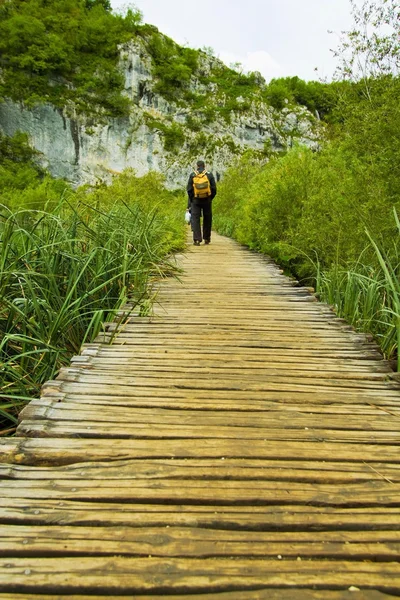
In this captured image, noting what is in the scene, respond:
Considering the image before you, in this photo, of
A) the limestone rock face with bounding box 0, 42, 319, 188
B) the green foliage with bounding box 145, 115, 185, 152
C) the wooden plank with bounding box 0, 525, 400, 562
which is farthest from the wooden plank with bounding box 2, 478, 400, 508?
the green foliage with bounding box 145, 115, 185, 152

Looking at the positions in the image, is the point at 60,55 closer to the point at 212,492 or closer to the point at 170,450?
the point at 170,450

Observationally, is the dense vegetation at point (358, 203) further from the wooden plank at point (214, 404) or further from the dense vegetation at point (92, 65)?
the dense vegetation at point (92, 65)

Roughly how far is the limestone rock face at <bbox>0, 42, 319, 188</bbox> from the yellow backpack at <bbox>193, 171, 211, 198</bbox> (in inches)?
1295

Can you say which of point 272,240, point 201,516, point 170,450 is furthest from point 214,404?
point 272,240

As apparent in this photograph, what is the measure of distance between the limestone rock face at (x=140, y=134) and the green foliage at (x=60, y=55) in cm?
151

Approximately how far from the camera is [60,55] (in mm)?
43531

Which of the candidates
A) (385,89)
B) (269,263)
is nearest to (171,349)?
(385,89)

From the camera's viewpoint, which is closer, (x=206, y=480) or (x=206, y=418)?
(x=206, y=480)

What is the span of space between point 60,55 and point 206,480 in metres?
51.7

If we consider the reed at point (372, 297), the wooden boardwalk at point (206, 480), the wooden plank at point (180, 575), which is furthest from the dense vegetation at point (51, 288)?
the reed at point (372, 297)

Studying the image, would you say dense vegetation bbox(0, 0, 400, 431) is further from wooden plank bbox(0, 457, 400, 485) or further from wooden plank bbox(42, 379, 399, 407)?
wooden plank bbox(0, 457, 400, 485)

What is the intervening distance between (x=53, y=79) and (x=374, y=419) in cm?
5078

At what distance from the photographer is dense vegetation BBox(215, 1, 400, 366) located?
3.72 m

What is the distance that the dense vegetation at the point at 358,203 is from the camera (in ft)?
12.2
